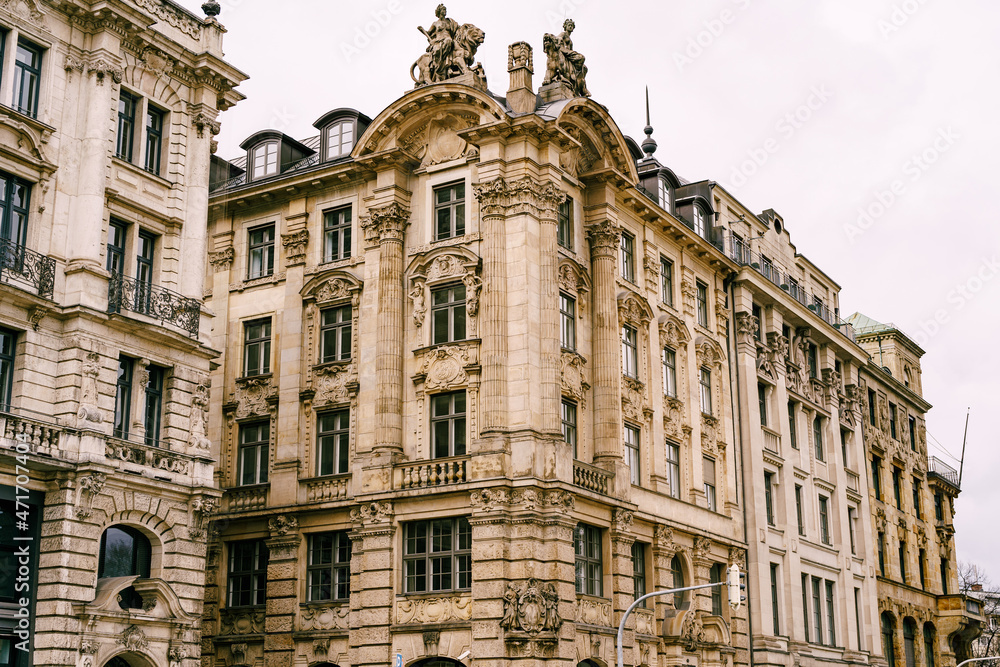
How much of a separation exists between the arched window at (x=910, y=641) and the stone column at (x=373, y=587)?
37.3 meters

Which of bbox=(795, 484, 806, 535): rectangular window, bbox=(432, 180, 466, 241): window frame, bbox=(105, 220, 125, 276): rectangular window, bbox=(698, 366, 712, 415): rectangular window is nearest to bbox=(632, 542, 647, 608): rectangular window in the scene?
bbox=(698, 366, 712, 415): rectangular window

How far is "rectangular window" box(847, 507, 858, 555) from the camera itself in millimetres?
60656

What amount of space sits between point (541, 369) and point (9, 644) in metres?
17.3

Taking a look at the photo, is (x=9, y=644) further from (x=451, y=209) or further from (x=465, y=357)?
(x=451, y=209)

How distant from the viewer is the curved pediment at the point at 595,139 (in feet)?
139

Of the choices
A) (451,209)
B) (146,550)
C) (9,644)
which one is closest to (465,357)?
(451,209)

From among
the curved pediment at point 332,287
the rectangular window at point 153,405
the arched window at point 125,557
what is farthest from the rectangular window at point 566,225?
the arched window at point 125,557

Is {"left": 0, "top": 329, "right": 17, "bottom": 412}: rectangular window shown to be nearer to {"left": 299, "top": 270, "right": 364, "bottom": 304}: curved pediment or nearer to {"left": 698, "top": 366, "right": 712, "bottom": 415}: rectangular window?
{"left": 299, "top": 270, "right": 364, "bottom": 304}: curved pediment

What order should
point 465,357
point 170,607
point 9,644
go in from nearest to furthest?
1. point 9,644
2. point 170,607
3. point 465,357

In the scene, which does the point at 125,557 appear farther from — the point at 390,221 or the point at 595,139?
the point at 595,139

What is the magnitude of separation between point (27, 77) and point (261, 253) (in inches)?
598

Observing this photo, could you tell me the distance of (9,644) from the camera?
29047mm

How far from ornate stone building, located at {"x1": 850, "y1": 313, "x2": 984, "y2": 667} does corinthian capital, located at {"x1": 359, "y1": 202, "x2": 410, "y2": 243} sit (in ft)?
108

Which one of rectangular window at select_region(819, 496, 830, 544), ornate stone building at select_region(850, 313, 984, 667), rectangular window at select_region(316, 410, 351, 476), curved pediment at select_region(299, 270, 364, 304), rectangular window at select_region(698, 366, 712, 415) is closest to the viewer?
rectangular window at select_region(316, 410, 351, 476)
